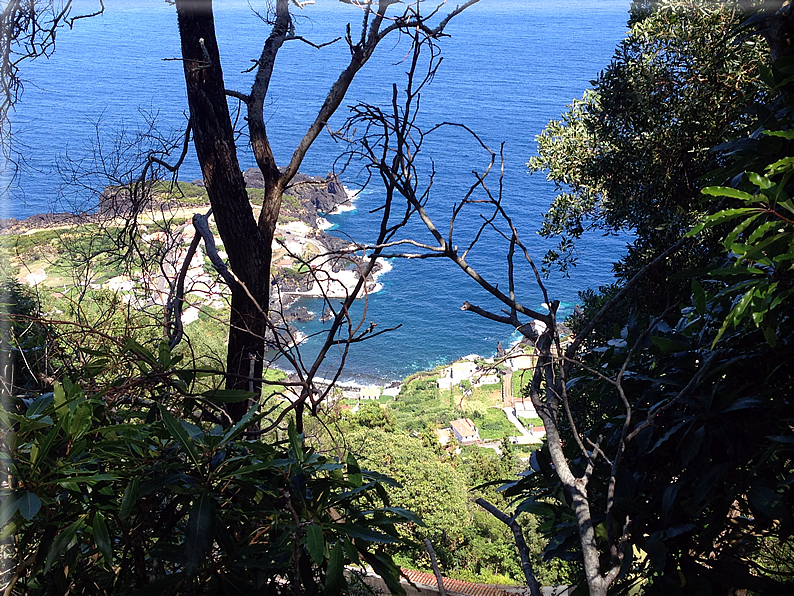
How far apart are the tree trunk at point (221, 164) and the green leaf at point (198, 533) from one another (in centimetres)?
131

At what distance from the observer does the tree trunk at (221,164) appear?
85.2 inches

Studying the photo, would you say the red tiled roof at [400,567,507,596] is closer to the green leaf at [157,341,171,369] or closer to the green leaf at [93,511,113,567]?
the green leaf at [157,341,171,369]

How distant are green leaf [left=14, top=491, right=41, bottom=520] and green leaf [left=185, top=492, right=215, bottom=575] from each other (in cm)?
19

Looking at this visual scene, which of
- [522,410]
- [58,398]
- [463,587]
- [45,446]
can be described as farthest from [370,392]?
[45,446]

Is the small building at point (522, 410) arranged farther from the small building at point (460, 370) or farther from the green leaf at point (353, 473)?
the green leaf at point (353, 473)

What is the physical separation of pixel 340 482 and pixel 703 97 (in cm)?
394

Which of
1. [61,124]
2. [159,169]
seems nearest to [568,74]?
[61,124]

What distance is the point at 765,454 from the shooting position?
3.15 ft

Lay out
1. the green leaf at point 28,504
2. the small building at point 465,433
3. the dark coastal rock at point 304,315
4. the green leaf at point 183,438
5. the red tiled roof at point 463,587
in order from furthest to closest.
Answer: the dark coastal rock at point 304,315 < the small building at point 465,433 < the red tiled roof at point 463,587 < the green leaf at point 183,438 < the green leaf at point 28,504

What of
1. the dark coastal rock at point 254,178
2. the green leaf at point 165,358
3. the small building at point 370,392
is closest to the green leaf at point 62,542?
the green leaf at point 165,358

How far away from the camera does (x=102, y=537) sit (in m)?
0.80

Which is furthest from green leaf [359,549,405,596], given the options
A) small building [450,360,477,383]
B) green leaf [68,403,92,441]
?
small building [450,360,477,383]

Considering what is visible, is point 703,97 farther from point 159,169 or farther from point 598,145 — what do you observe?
point 159,169

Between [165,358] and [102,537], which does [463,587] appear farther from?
[102,537]
